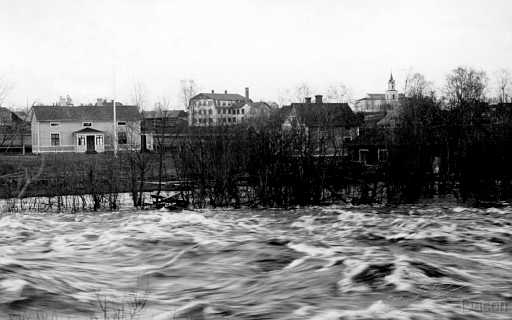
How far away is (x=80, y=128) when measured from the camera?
204ft

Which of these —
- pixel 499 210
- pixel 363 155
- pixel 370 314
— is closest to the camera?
pixel 370 314

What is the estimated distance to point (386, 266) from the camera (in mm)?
10461

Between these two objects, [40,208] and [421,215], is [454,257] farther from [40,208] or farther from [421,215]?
[40,208]

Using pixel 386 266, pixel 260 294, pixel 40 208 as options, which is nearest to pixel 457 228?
pixel 386 266

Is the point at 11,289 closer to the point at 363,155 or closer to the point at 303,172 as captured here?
the point at 303,172

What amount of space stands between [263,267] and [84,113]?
55.1 metres

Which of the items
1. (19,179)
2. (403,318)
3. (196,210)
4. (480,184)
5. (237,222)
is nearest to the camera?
(403,318)

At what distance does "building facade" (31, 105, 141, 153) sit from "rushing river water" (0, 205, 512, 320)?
43634mm

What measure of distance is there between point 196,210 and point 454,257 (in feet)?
40.2

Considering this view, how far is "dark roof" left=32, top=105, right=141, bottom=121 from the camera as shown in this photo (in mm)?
61438

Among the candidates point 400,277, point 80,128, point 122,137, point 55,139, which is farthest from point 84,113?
point 400,277

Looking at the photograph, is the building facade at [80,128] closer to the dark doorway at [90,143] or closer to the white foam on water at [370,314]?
the dark doorway at [90,143]

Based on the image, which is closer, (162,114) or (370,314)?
(370,314)

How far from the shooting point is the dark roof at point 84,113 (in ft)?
202
